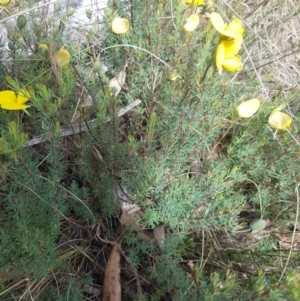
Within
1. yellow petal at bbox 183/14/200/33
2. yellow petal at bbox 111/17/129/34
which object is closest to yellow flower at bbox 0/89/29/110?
yellow petal at bbox 111/17/129/34

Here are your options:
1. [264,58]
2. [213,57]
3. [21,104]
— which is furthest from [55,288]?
[264,58]

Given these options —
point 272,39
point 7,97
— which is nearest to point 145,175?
point 7,97

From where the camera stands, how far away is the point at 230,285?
0.91 metres

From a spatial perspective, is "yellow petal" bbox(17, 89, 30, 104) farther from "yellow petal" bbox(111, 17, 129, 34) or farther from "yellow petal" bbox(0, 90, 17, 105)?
"yellow petal" bbox(111, 17, 129, 34)

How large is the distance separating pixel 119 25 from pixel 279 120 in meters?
0.66

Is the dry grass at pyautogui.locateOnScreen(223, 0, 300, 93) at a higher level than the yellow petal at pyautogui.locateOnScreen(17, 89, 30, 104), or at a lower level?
lower

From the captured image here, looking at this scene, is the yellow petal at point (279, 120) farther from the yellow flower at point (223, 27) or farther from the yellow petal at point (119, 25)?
the yellow petal at point (119, 25)

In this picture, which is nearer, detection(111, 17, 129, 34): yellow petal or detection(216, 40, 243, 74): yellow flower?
detection(216, 40, 243, 74): yellow flower

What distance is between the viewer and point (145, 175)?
1379mm

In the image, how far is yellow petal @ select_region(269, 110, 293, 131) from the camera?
52.9 inches

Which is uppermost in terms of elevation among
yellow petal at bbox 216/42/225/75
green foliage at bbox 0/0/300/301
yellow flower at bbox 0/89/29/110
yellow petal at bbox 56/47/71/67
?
yellow petal at bbox 216/42/225/75

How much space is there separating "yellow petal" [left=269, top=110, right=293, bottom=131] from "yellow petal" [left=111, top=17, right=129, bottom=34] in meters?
0.61

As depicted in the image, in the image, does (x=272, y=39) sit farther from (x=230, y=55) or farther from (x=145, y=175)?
(x=145, y=175)

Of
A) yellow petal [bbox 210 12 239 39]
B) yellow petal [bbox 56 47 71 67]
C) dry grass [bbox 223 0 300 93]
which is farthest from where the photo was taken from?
dry grass [bbox 223 0 300 93]
